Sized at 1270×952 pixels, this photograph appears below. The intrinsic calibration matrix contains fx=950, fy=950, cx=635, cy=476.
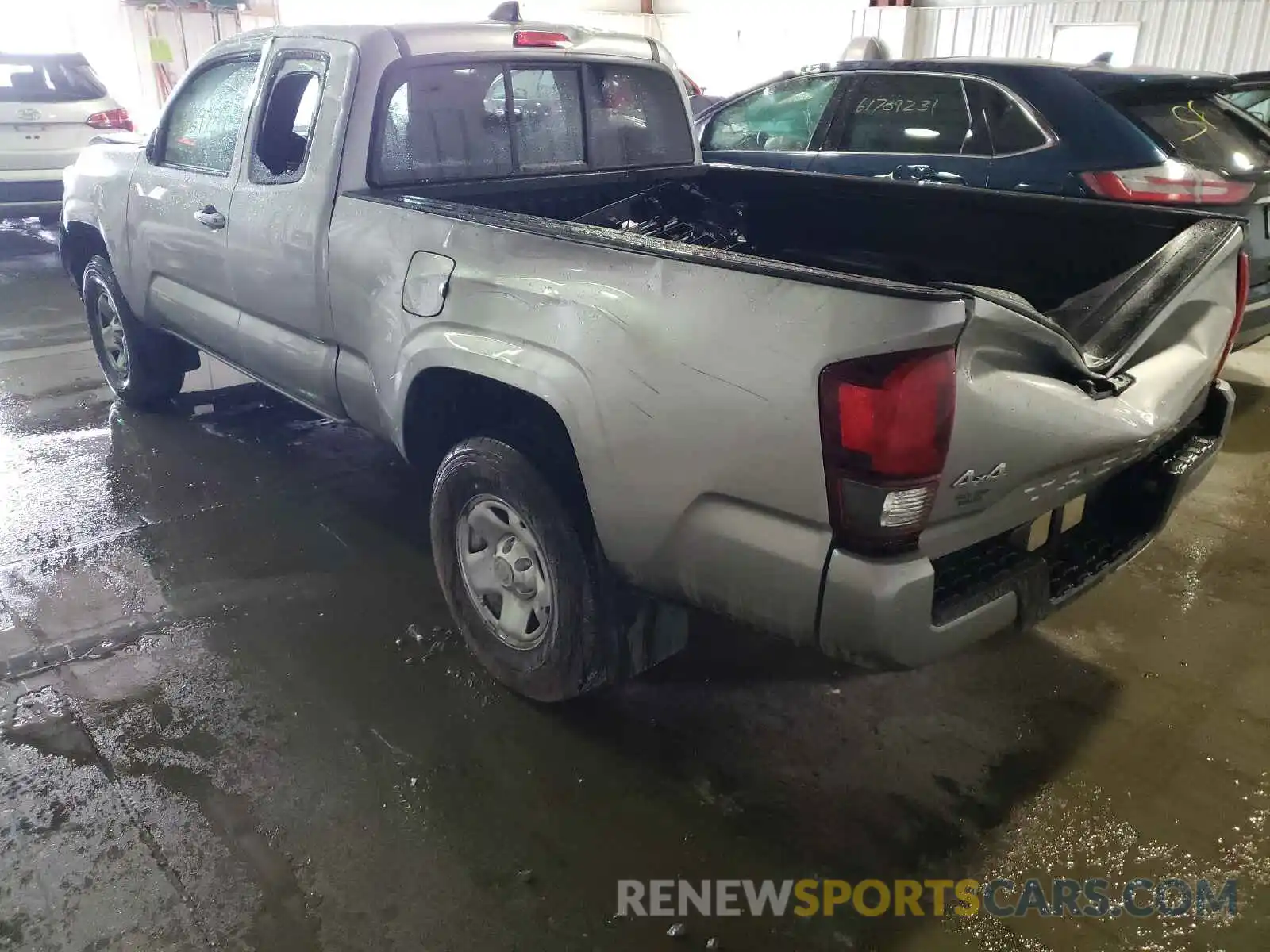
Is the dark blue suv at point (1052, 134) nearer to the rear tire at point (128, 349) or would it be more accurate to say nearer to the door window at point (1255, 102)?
the door window at point (1255, 102)

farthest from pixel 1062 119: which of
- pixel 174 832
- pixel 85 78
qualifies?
pixel 85 78

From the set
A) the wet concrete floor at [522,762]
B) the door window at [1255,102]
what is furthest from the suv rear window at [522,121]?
the door window at [1255,102]

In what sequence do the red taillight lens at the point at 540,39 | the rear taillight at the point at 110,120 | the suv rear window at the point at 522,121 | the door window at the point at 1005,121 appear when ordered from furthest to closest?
1. the rear taillight at the point at 110,120
2. the door window at the point at 1005,121
3. the red taillight lens at the point at 540,39
4. the suv rear window at the point at 522,121

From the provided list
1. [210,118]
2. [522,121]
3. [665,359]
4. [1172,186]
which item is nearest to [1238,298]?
[665,359]

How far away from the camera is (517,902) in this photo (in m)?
2.10

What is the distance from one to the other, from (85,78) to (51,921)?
9.02 m

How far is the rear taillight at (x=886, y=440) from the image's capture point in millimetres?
1770

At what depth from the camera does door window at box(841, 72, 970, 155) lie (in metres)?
5.23

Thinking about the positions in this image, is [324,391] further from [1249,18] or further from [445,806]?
[1249,18]

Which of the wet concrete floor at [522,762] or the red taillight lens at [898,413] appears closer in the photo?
the red taillight lens at [898,413]

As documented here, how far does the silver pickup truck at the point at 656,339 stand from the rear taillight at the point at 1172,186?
197cm

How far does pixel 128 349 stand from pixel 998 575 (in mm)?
4319

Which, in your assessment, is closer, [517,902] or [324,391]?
[517,902]

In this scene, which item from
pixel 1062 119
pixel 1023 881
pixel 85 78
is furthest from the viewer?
pixel 85 78
